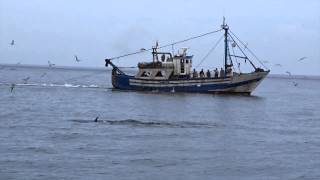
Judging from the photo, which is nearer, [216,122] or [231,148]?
[231,148]

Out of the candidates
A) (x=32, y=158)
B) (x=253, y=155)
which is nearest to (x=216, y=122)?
(x=253, y=155)

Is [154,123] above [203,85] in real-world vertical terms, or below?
below

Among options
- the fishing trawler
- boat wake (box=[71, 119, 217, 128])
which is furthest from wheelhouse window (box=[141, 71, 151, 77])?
boat wake (box=[71, 119, 217, 128])

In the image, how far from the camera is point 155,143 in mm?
29172

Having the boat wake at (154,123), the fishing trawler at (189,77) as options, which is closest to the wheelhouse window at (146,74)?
the fishing trawler at (189,77)

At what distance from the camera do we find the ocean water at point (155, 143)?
885 inches

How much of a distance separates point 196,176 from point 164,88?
45.7 meters

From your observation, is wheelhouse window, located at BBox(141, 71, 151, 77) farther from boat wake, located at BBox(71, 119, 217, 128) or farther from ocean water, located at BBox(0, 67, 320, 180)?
boat wake, located at BBox(71, 119, 217, 128)

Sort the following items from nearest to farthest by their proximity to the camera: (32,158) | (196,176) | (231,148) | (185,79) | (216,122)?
(196,176), (32,158), (231,148), (216,122), (185,79)

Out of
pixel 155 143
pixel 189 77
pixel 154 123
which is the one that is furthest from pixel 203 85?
pixel 155 143

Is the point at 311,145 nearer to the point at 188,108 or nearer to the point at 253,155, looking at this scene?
the point at 253,155

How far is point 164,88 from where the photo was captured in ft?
221

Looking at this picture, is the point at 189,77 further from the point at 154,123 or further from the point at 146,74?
the point at 154,123

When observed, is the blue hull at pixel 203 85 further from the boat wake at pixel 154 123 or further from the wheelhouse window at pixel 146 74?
the boat wake at pixel 154 123
